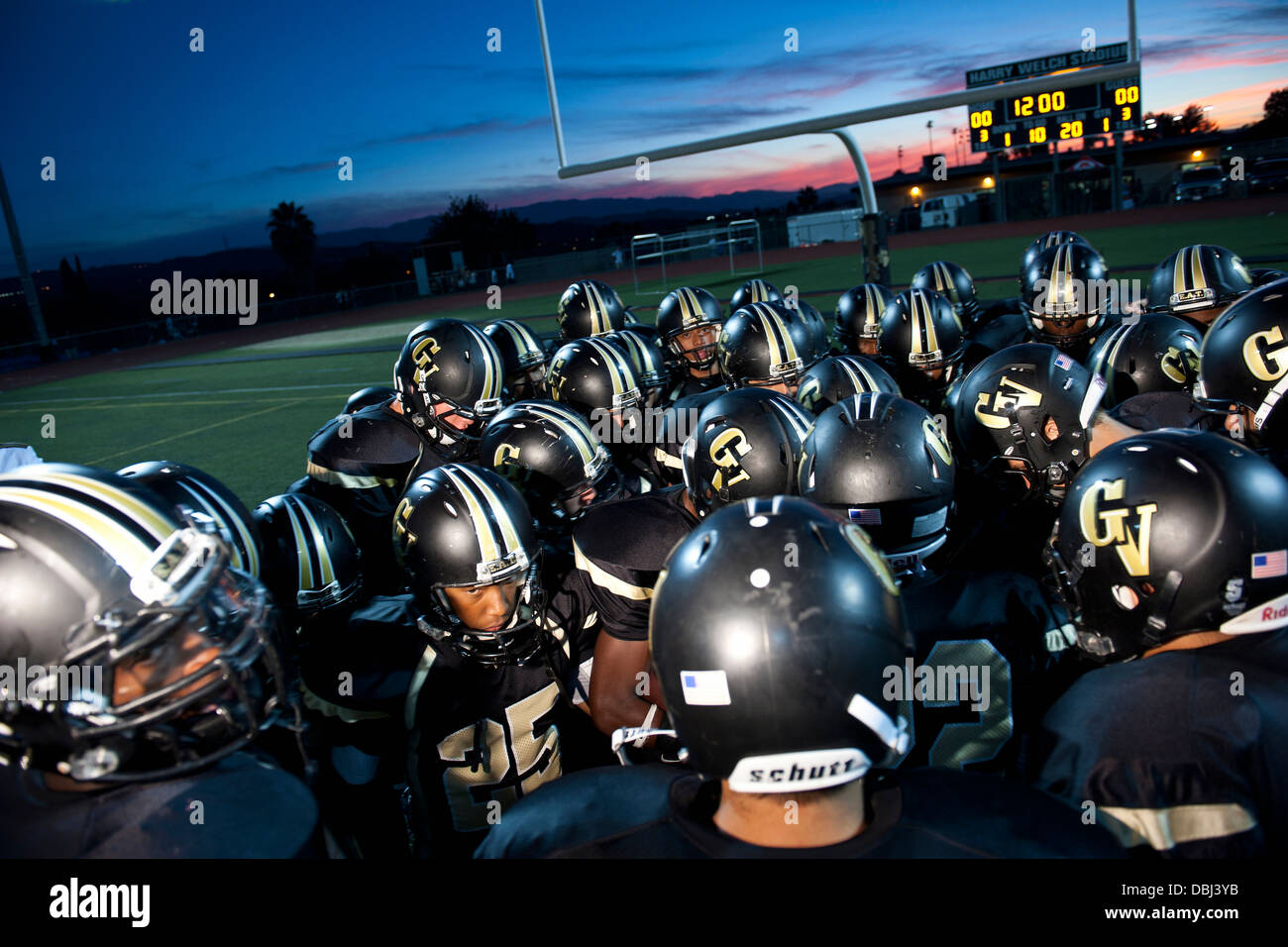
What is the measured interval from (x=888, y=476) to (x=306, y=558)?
245cm

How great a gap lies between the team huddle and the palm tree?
49.5 m

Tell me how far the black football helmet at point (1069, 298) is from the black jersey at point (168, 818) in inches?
248

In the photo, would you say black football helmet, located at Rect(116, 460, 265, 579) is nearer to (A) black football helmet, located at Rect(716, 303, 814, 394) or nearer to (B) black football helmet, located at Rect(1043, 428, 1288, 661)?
(B) black football helmet, located at Rect(1043, 428, 1288, 661)

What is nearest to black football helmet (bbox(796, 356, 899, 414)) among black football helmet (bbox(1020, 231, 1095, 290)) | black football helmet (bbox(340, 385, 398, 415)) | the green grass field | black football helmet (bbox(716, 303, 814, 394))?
black football helmet (bbox(716, 303, 814, 394))

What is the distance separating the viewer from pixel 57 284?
48.9 m

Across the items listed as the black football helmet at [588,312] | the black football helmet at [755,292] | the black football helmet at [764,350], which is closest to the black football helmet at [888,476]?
the black football helmet at [764,350]

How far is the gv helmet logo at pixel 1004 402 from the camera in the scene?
3.94m

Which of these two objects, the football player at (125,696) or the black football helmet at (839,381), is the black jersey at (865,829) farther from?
the black football helmet at (839,381)

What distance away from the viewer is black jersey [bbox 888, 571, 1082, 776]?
2.82 meters

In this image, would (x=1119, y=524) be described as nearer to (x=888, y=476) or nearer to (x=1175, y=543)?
(x=1175, y=543)

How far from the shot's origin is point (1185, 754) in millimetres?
1918
